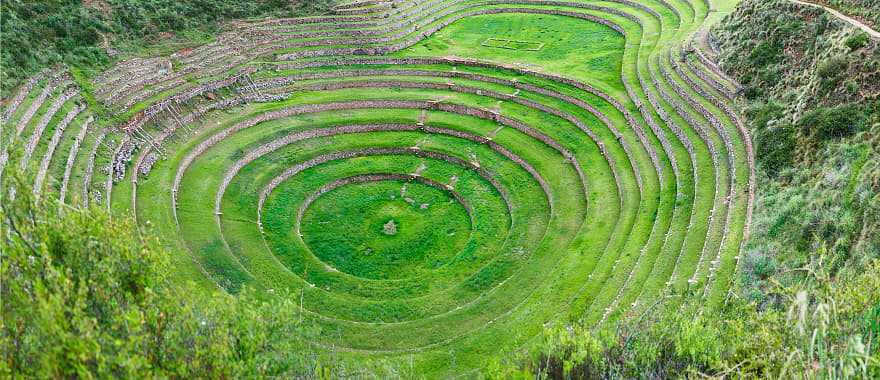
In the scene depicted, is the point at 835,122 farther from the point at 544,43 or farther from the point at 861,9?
the point at 544,43

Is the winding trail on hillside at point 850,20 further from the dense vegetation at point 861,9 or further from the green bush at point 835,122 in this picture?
the green bush at point 835,122

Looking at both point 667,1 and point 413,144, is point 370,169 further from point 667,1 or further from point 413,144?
point 667,1

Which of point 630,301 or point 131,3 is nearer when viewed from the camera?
point 630,301

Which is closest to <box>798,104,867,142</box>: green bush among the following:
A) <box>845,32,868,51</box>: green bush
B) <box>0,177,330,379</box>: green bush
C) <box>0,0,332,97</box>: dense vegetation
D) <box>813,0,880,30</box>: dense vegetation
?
<box>845,32,868,51</box>: green bush

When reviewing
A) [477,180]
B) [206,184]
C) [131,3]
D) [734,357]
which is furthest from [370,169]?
[734,357]

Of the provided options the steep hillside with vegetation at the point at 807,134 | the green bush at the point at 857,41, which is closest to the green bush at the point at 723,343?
the steep hillside with vegetation at the point at 807,134
